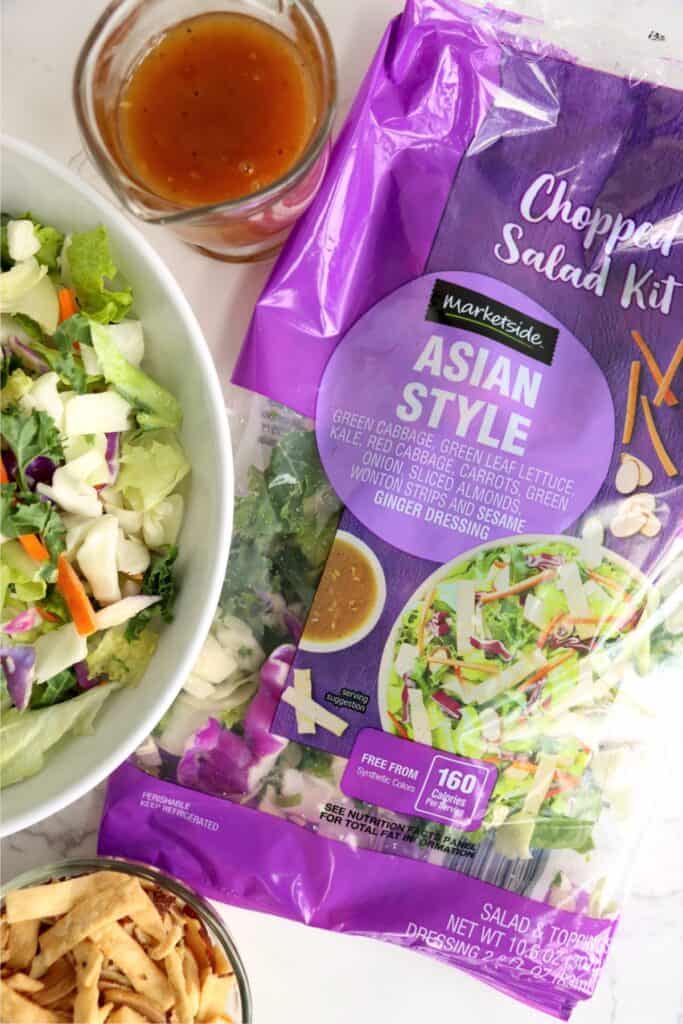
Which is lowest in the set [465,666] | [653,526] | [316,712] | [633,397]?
[316,712]

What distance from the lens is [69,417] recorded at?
3.16 ft

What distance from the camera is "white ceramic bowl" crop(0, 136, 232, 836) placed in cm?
93

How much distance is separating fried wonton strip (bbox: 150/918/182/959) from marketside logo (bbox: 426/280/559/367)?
740 mm

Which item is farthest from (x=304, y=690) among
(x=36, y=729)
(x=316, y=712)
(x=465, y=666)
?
(x=36, y=729)

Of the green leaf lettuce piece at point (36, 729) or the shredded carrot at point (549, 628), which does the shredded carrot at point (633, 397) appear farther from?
the green leaf lettuce piece at point (36, 729)

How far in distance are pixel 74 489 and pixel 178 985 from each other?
22.0 inches

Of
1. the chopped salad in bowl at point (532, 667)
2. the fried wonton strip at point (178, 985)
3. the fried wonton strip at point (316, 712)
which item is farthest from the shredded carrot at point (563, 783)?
the fried wonton strip at point (178, 985)

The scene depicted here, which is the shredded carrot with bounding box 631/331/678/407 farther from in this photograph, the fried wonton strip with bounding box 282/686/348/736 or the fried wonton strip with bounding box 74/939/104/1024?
the fried wonton strip with bounding box 74/939/104/1024

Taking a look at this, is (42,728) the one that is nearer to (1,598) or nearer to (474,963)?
(1,598)

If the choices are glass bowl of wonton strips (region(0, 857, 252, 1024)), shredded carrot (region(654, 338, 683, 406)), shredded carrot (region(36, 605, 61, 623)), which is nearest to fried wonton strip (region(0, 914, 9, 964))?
glass bowl of wonton strips (region(0, 857, 252, 1024))

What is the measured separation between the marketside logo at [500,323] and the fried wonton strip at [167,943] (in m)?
0.74

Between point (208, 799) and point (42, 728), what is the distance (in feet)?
0.70

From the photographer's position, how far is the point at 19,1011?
1.03m

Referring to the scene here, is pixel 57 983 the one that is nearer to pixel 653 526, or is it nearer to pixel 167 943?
pixel 167 943
